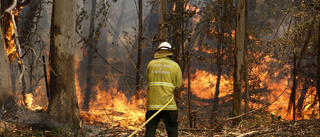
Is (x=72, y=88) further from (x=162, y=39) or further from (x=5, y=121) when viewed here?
(x=162, y=39)

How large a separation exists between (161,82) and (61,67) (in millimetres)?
3216

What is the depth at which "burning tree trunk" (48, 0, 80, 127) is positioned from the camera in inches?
281

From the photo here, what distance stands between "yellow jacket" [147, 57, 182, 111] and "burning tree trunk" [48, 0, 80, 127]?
9.80 feet

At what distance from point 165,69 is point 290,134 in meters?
2.89

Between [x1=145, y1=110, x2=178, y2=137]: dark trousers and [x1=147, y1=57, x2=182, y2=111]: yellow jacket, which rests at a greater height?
[x1=147, y1=57, x2=182, y2=111]: yellow jacket

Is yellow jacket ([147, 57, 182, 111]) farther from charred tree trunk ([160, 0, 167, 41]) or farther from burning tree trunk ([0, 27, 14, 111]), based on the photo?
charred tree trunk ([160, 0, 167, 41])

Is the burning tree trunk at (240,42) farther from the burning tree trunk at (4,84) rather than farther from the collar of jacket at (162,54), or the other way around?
the burning tree trunk at (4,84)

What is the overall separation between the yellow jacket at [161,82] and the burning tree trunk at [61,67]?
9.80 ft

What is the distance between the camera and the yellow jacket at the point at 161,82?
484 cm

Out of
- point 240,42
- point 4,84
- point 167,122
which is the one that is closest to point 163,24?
→ point 240,42

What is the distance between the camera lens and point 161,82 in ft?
16.0

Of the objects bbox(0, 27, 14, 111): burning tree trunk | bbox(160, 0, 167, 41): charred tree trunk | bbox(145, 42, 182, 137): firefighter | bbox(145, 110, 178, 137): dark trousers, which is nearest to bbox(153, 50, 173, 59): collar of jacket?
bbox(145, 42, 182, 137): firefighter


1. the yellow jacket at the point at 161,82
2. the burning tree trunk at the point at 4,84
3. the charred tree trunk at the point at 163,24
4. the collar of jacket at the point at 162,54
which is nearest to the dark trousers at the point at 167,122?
the yellow jacket at the point at 161,82

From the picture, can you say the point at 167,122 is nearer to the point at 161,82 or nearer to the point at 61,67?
the point at 161,82
